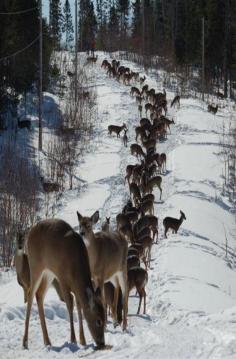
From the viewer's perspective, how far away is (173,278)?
11555 mm

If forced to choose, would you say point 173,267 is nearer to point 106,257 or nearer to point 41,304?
point 106,257

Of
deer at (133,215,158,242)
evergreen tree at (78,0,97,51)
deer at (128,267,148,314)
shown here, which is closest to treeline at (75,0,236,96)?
evergreen tree at (78,0,97,51)

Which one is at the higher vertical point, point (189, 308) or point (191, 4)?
point (191, 4)

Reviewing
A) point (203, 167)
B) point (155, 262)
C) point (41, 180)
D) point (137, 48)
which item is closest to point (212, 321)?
point (155, 262)

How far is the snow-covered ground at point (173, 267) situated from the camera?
6309mm

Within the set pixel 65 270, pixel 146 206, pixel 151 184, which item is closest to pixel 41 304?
pixel 65 270

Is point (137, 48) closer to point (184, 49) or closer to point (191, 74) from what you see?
point (184, 49)

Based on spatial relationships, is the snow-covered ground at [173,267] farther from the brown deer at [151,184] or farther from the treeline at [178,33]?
the treeline at [178,33]

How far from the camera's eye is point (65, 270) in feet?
20.4

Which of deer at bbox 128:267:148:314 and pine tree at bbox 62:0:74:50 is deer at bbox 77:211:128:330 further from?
pine tree at bbox 62:0:74:50

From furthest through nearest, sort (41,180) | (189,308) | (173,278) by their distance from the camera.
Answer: (41,180) → (173,278) → (189,308)

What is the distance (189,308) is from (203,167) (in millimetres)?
15089

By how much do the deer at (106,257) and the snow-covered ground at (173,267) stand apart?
564mm

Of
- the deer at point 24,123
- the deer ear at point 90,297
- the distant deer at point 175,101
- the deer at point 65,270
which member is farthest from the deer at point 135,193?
the distant deer at point 175,101
